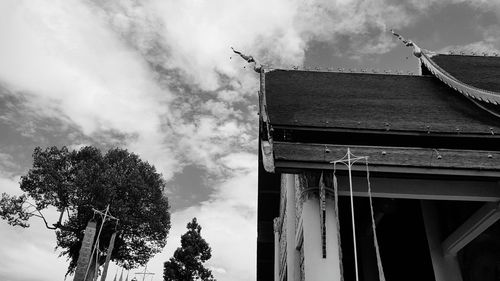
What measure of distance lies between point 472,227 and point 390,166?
2695mm

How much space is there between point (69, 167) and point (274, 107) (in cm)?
2156

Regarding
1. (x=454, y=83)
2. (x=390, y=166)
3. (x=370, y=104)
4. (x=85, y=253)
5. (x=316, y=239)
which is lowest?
(x=316, y=239)

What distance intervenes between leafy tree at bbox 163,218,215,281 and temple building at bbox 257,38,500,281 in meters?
17.0

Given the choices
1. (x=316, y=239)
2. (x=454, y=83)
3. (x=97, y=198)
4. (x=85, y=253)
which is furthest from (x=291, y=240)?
(x=97, y=198)

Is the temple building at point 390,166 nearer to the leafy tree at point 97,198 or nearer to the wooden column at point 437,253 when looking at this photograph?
the wooden column at point 437,253

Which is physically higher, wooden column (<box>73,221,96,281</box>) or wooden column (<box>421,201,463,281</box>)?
wooden column (<box>73,221,96,281</box>)

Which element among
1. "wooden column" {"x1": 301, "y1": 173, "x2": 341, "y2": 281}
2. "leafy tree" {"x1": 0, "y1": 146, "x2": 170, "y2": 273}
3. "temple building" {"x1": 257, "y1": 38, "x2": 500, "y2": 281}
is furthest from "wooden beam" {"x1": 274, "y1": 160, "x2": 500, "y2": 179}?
"leafy tree" {"x1": 0, "y1": 146, "x2": 170, "y2": 273}

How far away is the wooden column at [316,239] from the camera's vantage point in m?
5.79

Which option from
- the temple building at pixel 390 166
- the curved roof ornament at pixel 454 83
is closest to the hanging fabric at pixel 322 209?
the temple building at pixel 390 166

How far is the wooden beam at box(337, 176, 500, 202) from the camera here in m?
6.58

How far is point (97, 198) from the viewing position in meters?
24.5

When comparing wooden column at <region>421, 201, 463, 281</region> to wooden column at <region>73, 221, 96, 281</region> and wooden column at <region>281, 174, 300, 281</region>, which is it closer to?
wooden column at <region>281, 174, 300, 281</region>

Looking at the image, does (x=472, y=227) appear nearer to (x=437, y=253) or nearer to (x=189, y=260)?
(x=437, y=253)

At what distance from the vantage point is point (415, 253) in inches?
378
